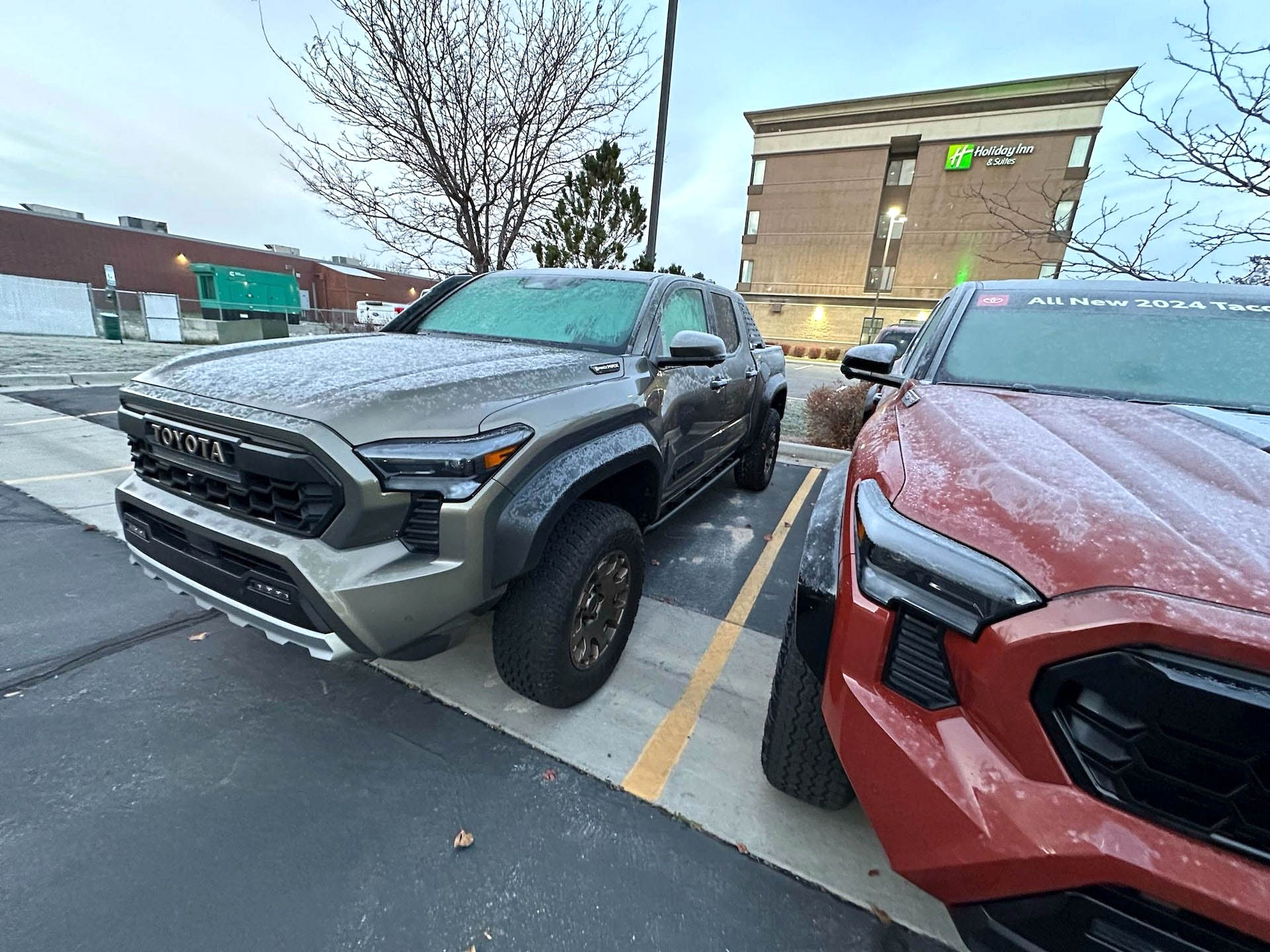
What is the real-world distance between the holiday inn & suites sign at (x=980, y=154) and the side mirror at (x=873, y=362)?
36512 millimetres

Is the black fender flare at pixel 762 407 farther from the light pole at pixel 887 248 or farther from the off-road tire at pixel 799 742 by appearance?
the light pole at pixel 887 248

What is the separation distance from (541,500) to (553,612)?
0.45 m

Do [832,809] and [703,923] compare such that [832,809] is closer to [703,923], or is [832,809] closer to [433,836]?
[703,923]

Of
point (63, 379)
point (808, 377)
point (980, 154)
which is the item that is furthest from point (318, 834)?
point (980, 154)

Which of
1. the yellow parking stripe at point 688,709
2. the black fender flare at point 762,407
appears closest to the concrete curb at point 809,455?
the black fender flare at point 762,407

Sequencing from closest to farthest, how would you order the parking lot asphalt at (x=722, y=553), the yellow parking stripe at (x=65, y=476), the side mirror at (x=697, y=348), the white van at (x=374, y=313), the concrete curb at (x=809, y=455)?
the side mirror at (x=697, y=348), the parking lot asphalt at (x=722, y=553), the yellow parking stripe at (x=65, y=476), the concrete curb at (x=809, y=455), the white van at (x=374, y=313)

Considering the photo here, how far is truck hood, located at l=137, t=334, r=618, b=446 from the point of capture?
1.62m

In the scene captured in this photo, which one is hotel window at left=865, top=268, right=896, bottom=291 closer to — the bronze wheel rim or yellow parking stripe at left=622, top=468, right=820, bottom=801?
yellow parking stripe at left=622, top=468, right=820, bottom=801

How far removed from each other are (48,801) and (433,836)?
49.0 inches

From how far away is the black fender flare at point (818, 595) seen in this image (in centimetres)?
136

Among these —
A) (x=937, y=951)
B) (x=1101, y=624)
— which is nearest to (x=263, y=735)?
(x=937, y=951)

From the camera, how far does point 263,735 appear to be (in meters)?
2.05

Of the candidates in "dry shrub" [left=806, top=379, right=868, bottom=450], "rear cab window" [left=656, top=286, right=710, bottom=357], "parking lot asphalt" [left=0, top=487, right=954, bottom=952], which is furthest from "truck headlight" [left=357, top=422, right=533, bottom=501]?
"dry shrub" [left=806, top=379, right=868, bottom=450]

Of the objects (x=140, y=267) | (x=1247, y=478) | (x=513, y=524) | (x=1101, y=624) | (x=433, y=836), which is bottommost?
(x=433, y=836)
